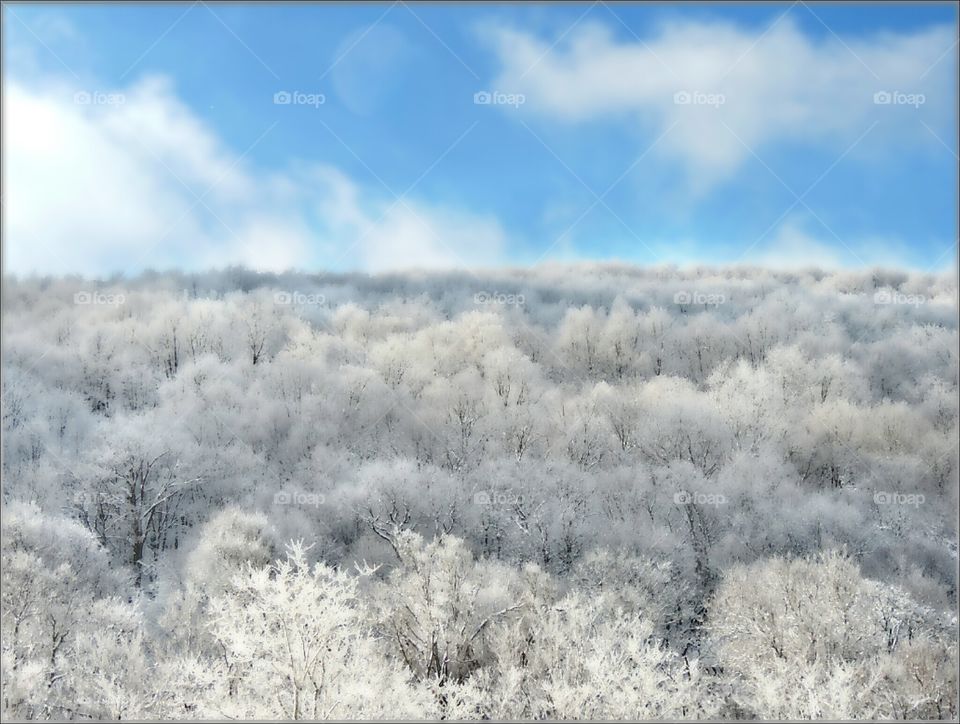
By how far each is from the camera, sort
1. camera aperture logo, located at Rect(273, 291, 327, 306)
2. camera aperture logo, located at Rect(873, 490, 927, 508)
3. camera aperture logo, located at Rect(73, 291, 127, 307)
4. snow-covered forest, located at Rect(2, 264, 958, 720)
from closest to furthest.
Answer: snow-covered forest, located at Rect(2, 264, 958, 720) → camera aperture logo, located at Rect(873, 490, 927, 508) → camera aperture logo, located at Rect(73, 291, 127, 307) → camera aperture logo, located at Rect(273, 291, 327, 306)

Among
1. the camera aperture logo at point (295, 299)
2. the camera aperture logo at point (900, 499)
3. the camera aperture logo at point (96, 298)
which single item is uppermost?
the camera aperture logo at point (295, 299)

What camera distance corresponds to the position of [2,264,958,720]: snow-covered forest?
84.9 ft

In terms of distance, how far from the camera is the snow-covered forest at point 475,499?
25.9 metres

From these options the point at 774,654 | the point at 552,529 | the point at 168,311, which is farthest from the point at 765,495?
the point at 168,311

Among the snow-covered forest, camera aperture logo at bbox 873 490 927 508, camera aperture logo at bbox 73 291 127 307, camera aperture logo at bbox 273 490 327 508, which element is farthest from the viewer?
camera aperture logo at bbox 73 291 127 307

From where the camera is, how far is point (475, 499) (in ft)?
165

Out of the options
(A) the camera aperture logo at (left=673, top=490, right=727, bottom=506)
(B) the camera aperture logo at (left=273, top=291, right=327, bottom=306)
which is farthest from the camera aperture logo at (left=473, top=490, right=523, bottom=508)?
(B) the camera aperture logo at (left=273, top=291, right=327, bottom=306)

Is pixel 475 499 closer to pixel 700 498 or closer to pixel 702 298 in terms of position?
pixel 700 498

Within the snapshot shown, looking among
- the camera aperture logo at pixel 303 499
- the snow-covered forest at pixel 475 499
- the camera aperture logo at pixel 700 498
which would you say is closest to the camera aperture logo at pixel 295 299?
the snow-covered forest at pixel 475 499

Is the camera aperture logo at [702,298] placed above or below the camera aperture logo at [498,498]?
above

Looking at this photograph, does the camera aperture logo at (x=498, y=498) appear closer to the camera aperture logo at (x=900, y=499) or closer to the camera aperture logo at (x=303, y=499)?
the camera aperture logo at (x=303, y=499)

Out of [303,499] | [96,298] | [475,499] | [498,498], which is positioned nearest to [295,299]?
[96,298]

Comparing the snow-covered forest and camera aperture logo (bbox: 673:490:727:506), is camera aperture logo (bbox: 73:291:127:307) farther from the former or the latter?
camera aperture logo (bbox: 673:490:727:506)

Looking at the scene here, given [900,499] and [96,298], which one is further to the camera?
[96,298]
